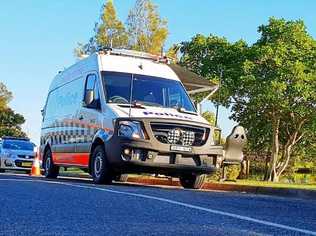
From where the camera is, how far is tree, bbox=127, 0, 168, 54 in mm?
29391

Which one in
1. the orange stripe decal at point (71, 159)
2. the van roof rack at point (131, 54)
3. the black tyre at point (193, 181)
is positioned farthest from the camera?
the van roof rack at point (131, 54)

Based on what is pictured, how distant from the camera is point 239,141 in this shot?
13.7 m

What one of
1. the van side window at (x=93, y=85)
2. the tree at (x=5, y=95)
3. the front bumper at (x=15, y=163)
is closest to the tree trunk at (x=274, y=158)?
the front bumper at (x=15, y=163)

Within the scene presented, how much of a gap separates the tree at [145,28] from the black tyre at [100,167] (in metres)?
17.5

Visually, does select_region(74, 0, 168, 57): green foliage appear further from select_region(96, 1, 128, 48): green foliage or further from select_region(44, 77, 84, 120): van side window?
select_region(44, 77, 84, 120): van side window

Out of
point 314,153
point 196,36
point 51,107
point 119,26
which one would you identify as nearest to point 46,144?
point 51,107

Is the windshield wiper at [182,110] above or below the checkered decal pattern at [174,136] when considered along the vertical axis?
above

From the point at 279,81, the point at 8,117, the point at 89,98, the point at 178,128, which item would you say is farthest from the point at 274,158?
the point at 8,117

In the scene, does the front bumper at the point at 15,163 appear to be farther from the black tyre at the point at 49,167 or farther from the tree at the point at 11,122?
the tree at the point at 11,122

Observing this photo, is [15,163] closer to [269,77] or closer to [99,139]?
[99,139]

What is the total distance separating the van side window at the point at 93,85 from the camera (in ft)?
40.3

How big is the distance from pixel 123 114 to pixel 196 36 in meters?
24.1

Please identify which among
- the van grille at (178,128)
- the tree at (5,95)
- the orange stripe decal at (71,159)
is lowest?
the orange stripe decal at (71,159)

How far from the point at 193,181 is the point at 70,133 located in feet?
10.2
